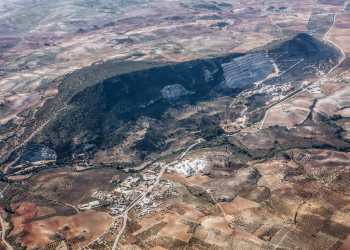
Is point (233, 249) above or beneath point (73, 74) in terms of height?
beneath

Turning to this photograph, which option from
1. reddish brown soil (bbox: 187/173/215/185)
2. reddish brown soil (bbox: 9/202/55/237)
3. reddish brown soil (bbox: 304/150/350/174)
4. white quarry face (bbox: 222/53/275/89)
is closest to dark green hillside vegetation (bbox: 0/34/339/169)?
white quarry face (bbox: 222/53/275/89)

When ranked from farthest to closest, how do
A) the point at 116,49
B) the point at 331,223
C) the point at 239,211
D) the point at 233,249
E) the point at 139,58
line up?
the point at 116,49
the point at 139,58
the point at 239,211
the point at 331,223
the point at 233,249

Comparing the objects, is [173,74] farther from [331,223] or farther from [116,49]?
[331,223]

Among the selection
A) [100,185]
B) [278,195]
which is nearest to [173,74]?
[100,185]

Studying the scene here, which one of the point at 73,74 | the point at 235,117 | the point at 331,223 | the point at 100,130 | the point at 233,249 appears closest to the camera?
the point at 233,249

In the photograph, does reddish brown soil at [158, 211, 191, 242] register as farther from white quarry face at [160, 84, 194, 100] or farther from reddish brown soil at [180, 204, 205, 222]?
white quarry face at [160, 84, 194, 100]

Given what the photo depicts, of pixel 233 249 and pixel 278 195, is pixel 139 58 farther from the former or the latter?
Result: pixel 233 249

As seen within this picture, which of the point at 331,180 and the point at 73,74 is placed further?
the point at 73,74
